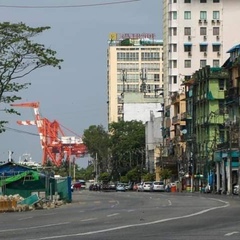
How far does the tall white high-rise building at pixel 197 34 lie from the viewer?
142 metres

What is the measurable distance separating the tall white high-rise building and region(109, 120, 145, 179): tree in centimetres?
2717

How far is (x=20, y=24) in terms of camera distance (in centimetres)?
5784

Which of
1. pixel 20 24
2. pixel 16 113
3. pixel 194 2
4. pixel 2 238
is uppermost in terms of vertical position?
pixel 194 2

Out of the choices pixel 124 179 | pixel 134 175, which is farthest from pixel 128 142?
pixel 134 175

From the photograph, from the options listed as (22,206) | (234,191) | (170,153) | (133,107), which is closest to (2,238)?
(22,206)

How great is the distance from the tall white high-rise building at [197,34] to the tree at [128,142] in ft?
89.2

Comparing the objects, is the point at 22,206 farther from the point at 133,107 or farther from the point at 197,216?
the point at 133,107

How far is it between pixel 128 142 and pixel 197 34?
33.8 meters

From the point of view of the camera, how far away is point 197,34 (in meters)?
143

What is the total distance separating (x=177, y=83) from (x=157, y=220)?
362ft

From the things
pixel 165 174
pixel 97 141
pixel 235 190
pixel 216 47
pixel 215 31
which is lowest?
pixel 235 190

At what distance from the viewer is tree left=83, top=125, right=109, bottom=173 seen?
185625 millimetres

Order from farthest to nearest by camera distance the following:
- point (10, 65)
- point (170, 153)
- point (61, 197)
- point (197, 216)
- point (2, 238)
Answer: point (170, 153) < point (61, 197) < point (10, 65) < point (197, 216) < point (2, 238)

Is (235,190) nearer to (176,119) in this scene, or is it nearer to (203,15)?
(176,119)
